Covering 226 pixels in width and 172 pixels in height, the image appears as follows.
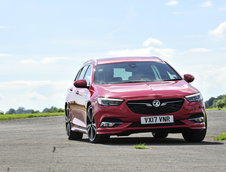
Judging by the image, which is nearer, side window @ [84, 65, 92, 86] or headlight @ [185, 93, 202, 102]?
headlight @ [185, 93, 202, 102]

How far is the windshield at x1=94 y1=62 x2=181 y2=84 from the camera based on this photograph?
50.3 feet

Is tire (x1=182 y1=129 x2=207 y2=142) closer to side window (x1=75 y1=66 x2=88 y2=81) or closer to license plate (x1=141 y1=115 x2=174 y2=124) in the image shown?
license plate (x1=141 y1=115 x2=174 y2=124)

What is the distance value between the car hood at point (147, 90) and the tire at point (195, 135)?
809 millimetres

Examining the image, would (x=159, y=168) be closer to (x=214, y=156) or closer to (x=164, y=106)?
(x=214, y=156)

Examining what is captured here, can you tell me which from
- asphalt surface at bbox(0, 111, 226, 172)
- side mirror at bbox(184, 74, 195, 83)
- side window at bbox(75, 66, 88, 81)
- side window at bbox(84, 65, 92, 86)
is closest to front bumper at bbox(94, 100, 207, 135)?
asphalt surface at bbox(0, 111, 226, 172)

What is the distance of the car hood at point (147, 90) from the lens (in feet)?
46.6

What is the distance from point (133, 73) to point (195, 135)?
1.86 metres

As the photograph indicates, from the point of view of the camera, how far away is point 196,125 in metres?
14.5

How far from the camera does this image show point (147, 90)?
14.4 m

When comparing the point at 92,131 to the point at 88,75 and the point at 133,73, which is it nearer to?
the point at 133,73

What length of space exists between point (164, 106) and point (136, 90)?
25.1 inches

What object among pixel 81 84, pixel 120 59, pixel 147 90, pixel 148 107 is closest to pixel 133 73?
pixel 120 59

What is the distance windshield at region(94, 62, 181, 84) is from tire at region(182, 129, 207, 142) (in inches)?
49.2

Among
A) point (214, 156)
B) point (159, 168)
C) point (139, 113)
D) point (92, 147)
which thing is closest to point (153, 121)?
point (139, 113)
